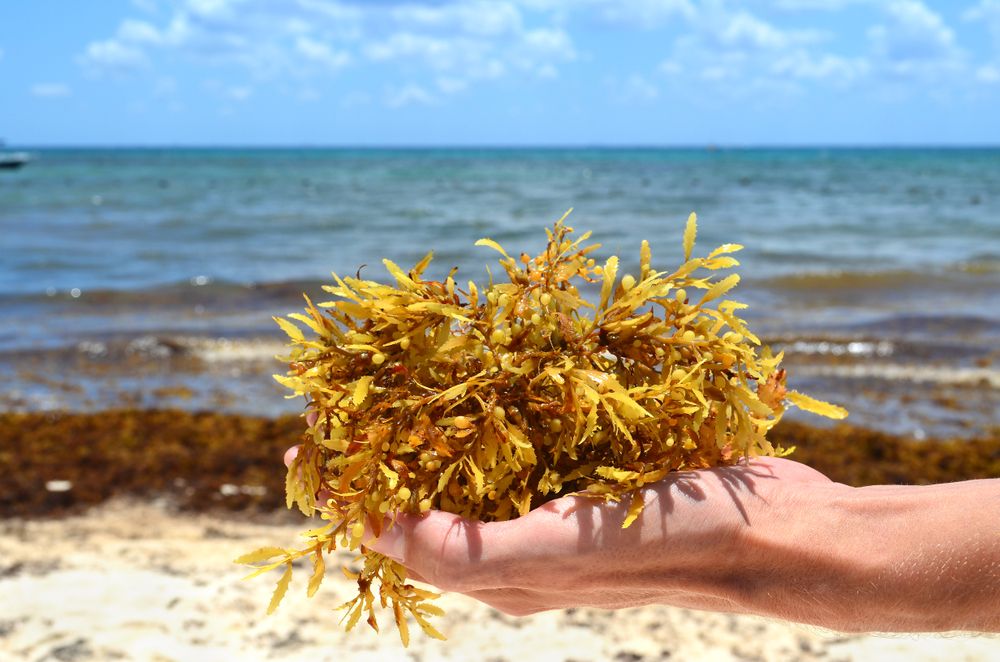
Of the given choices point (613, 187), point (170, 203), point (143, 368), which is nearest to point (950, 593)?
point (143, 368)

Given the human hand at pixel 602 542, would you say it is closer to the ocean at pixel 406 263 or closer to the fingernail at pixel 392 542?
the fingernail at pixel 392 542

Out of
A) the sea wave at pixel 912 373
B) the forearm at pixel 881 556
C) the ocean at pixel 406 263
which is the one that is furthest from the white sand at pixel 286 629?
the sea wave at pixel 912 373

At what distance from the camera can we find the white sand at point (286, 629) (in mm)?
3701

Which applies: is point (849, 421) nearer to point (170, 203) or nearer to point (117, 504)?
point (117, 504)

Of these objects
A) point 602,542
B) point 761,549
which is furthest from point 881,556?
point 602,542

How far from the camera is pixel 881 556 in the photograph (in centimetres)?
179

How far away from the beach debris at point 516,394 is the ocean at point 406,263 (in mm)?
6212

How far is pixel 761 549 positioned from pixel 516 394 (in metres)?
0.60

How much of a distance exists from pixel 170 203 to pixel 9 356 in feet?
75.0

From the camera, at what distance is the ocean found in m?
8.61

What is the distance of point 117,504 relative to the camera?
545 centimetres

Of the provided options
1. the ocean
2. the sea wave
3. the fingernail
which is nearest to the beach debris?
the fingernail

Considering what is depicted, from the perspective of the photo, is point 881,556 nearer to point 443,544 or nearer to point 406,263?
point 443,544

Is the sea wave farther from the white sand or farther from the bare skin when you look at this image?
the bare skin
